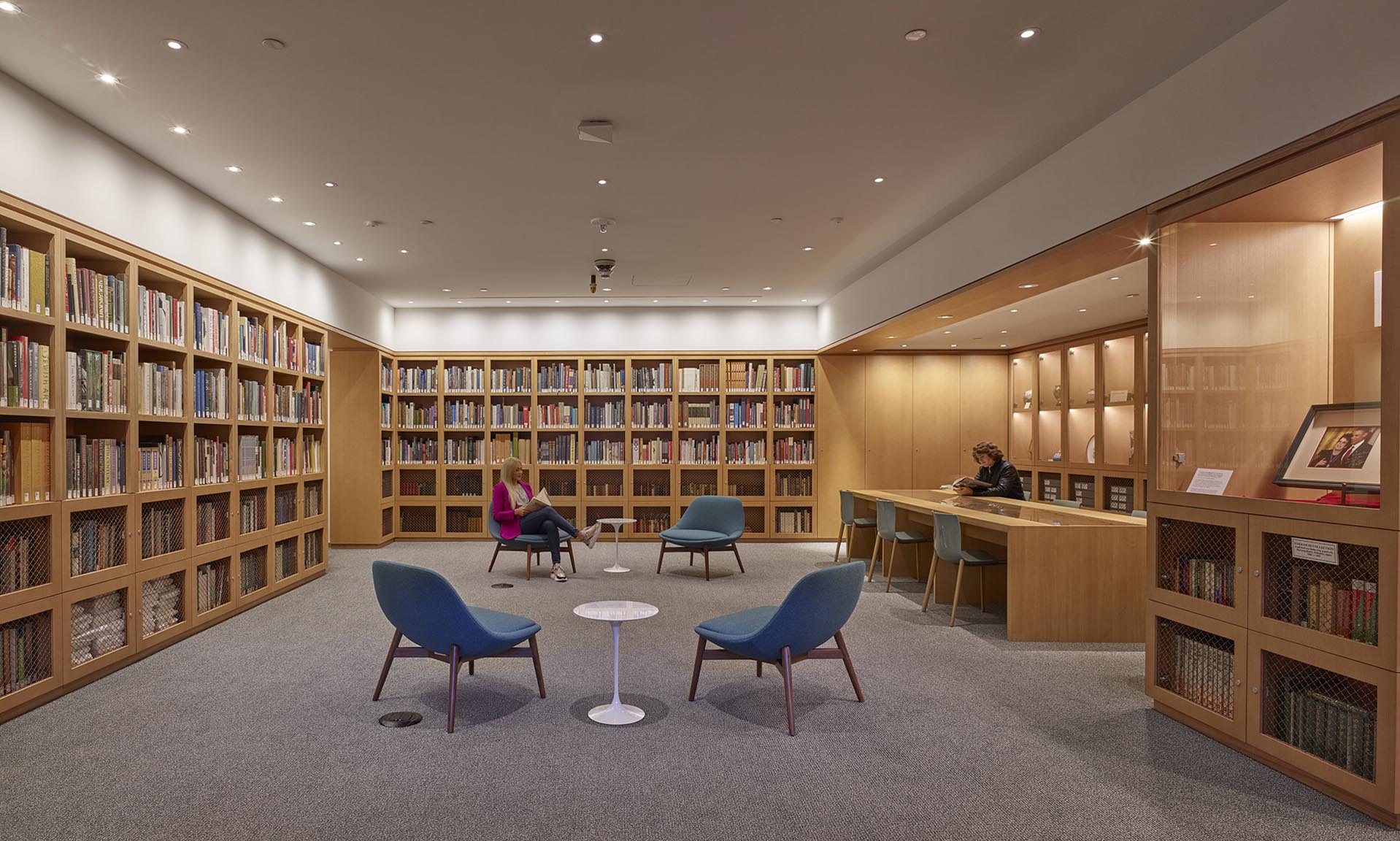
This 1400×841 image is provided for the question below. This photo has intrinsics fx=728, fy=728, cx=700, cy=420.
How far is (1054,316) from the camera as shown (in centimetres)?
811

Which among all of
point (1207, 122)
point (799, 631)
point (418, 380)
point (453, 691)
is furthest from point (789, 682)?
point (418, 380)

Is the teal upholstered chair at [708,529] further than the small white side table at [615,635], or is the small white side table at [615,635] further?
the teal upholstered chair at [708,529]

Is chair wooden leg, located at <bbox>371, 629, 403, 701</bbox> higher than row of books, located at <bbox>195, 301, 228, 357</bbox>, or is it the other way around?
row of books, located at <bbox>195, 301, 228, 357</bbox>

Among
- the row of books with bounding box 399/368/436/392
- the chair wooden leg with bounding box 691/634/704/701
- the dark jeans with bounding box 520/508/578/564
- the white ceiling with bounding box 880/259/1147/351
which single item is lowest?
the chair wooden leg with bounding box 691/634/704/701

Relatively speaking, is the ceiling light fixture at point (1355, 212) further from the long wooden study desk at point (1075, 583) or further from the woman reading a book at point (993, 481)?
the woman reading a book at point (993, 481)

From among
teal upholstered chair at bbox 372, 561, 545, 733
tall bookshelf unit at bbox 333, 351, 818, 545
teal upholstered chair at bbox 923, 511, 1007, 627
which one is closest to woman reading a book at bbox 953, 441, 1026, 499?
teal upholstered chair at bbox 923, 511, 1007, 627

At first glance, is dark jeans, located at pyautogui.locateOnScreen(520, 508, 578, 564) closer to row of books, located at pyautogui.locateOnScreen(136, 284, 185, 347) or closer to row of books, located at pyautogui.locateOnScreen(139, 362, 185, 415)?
row of books, located at pyautogui.locateOnScreen(139, 362, 185, 415)

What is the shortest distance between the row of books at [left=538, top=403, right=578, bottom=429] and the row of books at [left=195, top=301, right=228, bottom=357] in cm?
473

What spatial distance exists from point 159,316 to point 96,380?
0.83m

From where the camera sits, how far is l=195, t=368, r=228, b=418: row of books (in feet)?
17.9

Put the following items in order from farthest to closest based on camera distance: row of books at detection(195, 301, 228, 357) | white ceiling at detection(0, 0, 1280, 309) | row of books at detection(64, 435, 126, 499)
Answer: row of books at detection(195, 301, 228, 357) → row of books at detection(64, 435, 126, 499) → white ceiling at detection(0, 0, 1280, 309)

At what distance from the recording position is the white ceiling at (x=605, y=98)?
3.27 meters

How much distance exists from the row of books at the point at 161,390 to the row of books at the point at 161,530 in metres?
0.66

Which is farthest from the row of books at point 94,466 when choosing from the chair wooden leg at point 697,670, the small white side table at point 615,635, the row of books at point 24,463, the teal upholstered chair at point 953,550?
the teal upholstered chair at point 953,550
